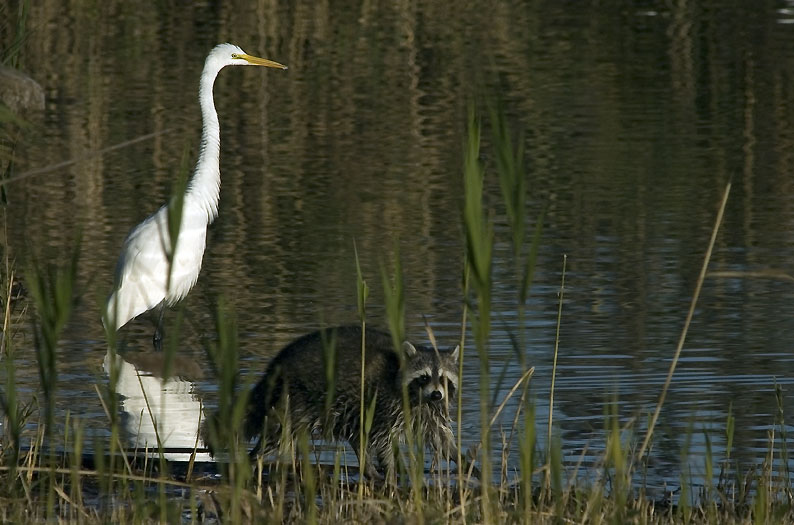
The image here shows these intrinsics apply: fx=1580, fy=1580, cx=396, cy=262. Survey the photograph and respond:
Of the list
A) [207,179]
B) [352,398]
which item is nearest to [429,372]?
[352,398]

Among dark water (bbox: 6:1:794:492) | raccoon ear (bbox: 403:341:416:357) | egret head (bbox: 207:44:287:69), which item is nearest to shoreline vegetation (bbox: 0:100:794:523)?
dark water (bbox: 6:1:794:492)

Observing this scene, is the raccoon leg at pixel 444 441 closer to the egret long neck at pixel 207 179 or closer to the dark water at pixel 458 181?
the dark water at pixel 458 181

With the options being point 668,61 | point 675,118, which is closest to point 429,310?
point 675,118

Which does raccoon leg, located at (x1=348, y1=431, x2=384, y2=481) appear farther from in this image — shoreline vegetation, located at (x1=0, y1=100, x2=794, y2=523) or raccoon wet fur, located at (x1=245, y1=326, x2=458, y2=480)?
shoreline vegetation, located at (x1=0, y1=100, x2=794, y2=523)

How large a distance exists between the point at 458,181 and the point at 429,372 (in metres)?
6.79

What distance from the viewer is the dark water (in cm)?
755

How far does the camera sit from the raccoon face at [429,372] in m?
5.87

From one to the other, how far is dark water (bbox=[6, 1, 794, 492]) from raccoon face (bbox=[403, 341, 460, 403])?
0.60 meters

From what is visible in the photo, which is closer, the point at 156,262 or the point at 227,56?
the point at 156,262

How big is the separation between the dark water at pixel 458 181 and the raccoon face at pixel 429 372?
597mm

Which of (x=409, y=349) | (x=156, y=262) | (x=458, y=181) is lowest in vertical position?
(x=458, y=181)

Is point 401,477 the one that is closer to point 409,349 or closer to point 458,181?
point 409,349

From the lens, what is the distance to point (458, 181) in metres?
12.6

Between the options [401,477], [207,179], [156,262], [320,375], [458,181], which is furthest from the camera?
[458,181]
